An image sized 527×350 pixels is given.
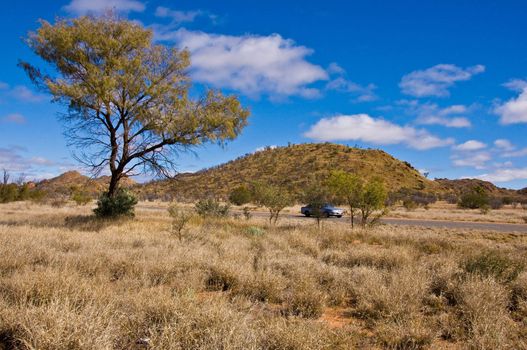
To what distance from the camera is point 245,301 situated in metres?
6.38

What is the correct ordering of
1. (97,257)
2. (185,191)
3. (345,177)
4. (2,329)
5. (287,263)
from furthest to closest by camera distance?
1. (185,191)
2. (345,177)
3. (287,263)
4. (97,257)
5. (2,329)

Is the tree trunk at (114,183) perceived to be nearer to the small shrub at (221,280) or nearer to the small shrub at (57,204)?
the small shrub at (221,280)

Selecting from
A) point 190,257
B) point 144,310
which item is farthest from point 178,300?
point 190,257

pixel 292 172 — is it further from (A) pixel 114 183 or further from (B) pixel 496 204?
(A) pixel 114 183

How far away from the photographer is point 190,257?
8.98 metres

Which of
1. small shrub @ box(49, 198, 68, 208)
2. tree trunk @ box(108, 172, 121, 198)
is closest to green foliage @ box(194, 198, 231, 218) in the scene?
tree trunk @ box(108, 172, 121, 198)

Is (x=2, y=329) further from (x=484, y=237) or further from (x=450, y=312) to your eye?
(x=484, y=237)

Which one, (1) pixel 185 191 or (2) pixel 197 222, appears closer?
(2) pixel 197 222

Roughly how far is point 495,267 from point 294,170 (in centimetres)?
6831

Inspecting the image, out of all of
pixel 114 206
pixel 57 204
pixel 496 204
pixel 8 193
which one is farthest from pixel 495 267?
pixel 496 204

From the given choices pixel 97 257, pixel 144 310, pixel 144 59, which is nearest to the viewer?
pixel 144 310

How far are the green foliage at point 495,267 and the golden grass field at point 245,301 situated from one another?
1.1 inches

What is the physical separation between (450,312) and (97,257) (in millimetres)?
7351

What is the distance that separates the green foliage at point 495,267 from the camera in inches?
317
